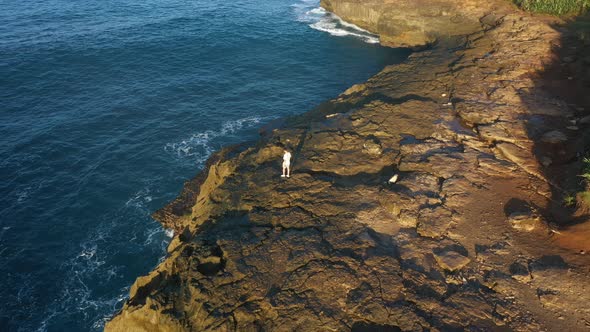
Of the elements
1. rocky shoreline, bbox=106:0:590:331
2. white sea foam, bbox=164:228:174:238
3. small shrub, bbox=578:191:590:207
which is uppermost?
small shrub, bbox=578:191:590:207

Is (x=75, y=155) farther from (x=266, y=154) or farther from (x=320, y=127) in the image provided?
(x=320, y=127)

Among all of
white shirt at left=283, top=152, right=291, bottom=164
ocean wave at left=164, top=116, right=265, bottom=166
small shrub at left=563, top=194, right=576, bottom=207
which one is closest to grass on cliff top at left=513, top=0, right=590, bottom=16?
small shrub at left=563, top=194, right=576, bottom=207

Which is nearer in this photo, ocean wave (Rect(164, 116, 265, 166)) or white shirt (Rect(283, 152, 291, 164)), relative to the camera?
white shirt (Rect(283, 152, 291, 164))

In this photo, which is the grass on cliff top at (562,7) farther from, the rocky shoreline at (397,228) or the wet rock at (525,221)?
the wet rock at (525,221)

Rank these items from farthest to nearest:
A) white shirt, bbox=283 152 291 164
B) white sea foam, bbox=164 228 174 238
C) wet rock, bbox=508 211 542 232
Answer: white sea foam, bbox=164 228 174 238, white shirt, bbox=283 152 291 164, wet rock, bbox=508 211 542 232

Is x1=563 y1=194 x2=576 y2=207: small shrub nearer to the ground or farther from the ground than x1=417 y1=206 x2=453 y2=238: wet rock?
farther from the ground

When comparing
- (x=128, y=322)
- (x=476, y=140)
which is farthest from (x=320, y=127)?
(x=128, y=322)

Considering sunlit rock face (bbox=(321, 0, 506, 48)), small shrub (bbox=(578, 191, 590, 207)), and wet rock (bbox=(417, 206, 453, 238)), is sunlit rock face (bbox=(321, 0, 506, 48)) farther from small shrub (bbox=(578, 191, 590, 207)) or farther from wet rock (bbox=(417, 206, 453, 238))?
wet rock (bbox=(417, 206, 453, 238))
